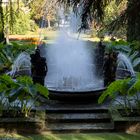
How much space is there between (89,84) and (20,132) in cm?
340

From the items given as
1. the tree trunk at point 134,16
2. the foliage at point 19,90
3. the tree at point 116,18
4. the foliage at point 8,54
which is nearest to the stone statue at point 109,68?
the foliage at point 19,90

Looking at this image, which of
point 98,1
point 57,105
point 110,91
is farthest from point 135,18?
point 57,105

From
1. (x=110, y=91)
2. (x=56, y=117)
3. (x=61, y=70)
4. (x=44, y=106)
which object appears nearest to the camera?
(x=110, y=91)

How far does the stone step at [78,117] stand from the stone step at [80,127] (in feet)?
0.41

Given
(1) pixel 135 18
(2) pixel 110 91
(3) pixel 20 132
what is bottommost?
(3) pixel 20 132

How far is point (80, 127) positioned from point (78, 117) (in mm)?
417

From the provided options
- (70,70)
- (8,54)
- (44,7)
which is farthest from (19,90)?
(44,7)

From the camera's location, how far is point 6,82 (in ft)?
25.1

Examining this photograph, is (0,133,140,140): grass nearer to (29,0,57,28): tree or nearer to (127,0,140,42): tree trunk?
(127,0,140,42): tree trunk

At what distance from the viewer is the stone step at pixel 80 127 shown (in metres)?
7.53

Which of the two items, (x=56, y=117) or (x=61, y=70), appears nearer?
(x=56, y=117)

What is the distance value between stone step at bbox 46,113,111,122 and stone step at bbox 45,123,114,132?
0.13 metres

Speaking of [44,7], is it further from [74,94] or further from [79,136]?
[79,136]

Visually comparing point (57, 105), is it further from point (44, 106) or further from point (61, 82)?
point (61, 82)
